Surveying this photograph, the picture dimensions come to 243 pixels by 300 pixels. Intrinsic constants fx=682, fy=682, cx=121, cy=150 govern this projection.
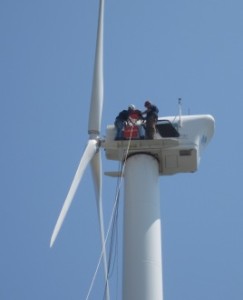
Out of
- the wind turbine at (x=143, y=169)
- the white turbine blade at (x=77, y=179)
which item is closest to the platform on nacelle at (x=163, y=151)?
the wind turbine at (x=143, y=169)

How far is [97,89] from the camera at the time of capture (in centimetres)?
2764

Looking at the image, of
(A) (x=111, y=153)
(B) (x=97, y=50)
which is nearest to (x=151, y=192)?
(A) (x=111, y=153)

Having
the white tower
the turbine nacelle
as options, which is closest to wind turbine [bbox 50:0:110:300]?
the turbine nacelle

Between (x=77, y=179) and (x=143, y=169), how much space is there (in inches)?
96.6

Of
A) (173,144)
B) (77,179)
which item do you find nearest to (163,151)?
(173,144)

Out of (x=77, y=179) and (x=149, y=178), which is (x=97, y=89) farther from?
(x=149, y=178)

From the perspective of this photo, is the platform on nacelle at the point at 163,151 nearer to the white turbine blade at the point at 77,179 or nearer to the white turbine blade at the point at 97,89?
the white turbine blade at the point at 77,179

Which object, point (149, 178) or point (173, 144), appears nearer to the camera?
point (149, 178)

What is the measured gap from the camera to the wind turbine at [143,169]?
2281 centimetres

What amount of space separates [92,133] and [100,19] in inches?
203

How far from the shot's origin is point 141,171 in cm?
2506

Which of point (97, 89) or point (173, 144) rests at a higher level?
point (97, 89)

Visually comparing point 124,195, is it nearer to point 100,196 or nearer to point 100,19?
point 100,196

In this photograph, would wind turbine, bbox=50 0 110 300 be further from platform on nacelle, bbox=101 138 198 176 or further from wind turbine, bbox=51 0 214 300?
platform on nacelle, bbox=101 138 198 176
